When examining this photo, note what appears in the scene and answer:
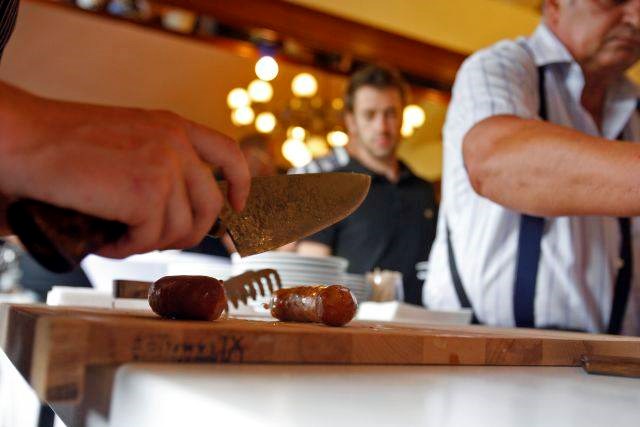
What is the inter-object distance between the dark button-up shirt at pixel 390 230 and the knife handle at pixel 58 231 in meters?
2.85

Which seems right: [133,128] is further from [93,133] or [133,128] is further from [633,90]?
[633,90]

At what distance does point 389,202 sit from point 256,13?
95.0 inches

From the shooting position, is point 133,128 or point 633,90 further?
point 633,90

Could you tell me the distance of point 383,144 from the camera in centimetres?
402

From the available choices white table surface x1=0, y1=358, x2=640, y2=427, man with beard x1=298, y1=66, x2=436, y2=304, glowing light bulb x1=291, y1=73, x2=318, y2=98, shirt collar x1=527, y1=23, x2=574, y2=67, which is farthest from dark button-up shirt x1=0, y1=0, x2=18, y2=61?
glowing light bulb x1=291, y1=73, x2=318, y2=98

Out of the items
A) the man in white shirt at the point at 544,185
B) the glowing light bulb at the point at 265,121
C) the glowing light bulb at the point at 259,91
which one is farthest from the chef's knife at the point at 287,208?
the glowing light bulb at the point at 265,121

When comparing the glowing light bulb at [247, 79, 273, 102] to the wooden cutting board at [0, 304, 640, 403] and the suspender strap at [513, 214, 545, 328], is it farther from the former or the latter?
the wooden cutting board at [0, 304, 640, 403]

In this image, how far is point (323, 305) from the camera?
3.31 feet

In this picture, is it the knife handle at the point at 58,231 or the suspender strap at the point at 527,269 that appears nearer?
the knife handle at the point at 58,231

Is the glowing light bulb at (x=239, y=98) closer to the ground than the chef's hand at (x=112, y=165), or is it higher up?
higher up

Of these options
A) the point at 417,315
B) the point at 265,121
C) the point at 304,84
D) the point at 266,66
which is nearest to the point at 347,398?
the point at 417,315

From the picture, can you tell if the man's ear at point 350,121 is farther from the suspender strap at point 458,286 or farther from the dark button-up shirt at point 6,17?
the dark button-up shirt at point 6,17

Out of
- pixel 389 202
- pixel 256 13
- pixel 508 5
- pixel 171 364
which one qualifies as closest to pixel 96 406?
pixel 171 364

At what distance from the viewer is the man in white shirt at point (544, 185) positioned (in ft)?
4.70
